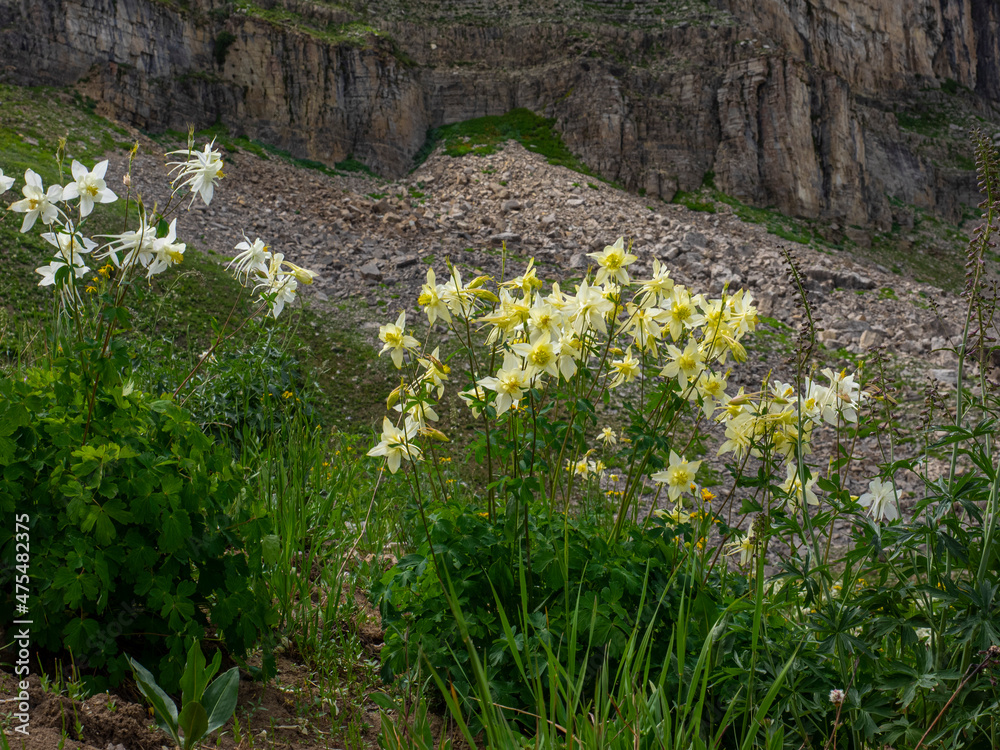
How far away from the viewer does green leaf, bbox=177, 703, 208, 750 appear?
1.15 meters

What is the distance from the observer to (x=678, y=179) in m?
28.1

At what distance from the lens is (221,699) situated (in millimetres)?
1244

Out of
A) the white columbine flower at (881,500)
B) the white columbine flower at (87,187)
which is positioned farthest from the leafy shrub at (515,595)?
the white columbine flower at (87,187)

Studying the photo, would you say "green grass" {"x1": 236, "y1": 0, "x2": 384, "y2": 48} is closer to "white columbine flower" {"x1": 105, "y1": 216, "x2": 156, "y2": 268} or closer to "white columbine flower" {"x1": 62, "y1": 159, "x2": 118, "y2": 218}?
"white columbine flower" {"x1": 62, "y1": 159, "x2": 118, "y2": 218}

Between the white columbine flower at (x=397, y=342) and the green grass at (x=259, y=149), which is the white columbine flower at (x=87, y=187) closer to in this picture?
the white columbine flower at (x=397, y=342)

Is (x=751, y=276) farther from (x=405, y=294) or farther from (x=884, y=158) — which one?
(x=884, y=158)

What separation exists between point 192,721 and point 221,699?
88mm

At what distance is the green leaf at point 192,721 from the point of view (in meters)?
1.15

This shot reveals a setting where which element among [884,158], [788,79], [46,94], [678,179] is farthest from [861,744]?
[884,158]

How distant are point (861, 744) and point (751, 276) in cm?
1560

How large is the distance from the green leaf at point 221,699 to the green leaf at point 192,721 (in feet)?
0.13

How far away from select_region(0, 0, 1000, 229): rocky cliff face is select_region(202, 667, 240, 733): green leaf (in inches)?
982

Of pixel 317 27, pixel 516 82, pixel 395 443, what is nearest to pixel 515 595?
pixel 395 443

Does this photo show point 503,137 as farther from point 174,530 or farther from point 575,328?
point 174,530
